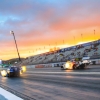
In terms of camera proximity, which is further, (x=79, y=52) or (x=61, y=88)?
(x=79, y=52)

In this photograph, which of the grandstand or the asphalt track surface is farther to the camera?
the grandstand

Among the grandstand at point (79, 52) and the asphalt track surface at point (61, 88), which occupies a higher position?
the grandstand at point (79, 52)

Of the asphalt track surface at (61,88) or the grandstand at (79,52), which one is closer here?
the asphalt track surface at (61,88)

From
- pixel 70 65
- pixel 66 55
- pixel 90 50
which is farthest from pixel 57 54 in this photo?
pixel 70 65

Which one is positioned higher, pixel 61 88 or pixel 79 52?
pixel 79 52

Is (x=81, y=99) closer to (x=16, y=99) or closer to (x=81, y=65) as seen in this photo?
(x=16, y=99)

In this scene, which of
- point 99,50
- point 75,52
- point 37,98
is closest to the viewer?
point 37,98

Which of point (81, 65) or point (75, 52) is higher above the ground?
point (75, 52)

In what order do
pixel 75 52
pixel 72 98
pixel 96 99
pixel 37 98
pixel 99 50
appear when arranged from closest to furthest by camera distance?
pixel 96 99, pixel 72 98, pixel 37 98, pixel 99 50, pixel 75 52

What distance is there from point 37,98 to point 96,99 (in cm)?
243

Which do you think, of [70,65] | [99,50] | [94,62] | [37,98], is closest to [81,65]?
[70,65]

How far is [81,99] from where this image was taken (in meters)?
8.33

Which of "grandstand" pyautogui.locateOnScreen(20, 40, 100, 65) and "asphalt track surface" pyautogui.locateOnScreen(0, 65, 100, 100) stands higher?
"grandstand" pyautogui.locateOnScreen(20, 40, 100, 65)

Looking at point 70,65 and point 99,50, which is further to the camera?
point 99,50
